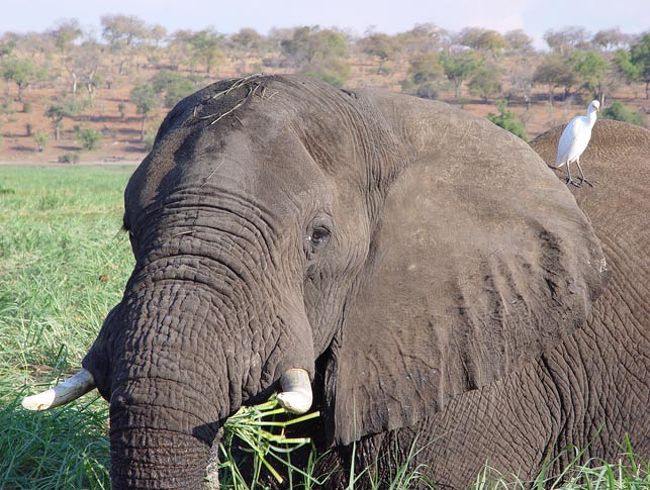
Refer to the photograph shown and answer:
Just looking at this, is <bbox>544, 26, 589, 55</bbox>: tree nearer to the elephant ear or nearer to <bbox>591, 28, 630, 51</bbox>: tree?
<bbox>591, 28, 630, 51</bbox>: tree

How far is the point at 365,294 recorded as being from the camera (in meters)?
2.85

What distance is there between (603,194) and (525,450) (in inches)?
33.8

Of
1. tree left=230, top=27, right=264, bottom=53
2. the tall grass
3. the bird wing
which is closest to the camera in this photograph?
the bird wing

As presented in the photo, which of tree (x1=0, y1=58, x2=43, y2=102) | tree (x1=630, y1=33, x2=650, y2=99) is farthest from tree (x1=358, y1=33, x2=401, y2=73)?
tree (x1=0, y1=58, x2=43, y2=102)

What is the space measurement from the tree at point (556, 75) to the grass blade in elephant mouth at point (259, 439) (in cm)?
5812

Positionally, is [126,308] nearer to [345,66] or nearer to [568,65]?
[568,65]

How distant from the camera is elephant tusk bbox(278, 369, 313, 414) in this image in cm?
231

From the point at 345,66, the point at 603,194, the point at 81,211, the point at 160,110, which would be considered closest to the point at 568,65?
the point at 345,66

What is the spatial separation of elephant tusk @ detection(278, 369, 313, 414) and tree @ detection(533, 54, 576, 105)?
58685 millimetres

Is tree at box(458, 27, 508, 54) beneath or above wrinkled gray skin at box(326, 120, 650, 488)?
beneath

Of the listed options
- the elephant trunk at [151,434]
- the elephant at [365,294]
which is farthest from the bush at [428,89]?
the elephant trunk at [151,434]

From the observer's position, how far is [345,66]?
65.6 metres

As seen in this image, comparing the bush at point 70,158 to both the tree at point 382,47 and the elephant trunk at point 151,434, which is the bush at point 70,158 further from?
the elephant trunk at point 151,434

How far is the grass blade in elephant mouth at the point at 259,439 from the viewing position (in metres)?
2.87
